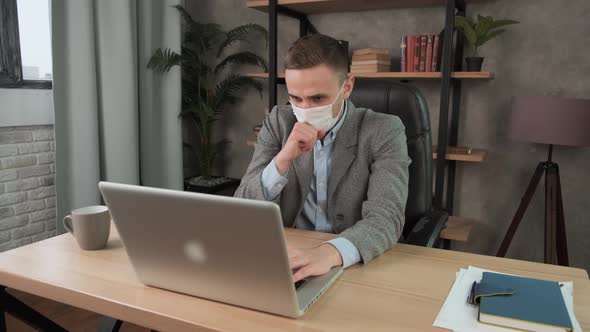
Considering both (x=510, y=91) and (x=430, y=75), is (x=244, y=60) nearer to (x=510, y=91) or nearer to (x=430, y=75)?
(x=430, y=75)

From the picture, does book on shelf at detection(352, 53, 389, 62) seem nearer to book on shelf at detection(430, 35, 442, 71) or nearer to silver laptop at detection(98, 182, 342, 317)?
book on shelf at detection(430, 35, 442, 71)

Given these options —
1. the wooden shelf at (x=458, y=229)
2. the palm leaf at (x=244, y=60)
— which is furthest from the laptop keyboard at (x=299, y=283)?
the palm leaf at (x=244, y=60)

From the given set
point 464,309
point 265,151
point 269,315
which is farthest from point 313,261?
point 265,151

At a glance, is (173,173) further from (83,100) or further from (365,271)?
(365,271)

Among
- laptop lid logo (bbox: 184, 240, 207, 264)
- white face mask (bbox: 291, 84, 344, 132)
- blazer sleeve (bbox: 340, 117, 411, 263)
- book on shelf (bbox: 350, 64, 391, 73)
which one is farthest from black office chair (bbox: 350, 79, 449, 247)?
book on shelf (bbox: 350, 64, 391, 73)

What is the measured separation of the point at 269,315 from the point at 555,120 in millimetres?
1842

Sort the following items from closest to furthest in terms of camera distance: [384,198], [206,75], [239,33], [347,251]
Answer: [347,251] < [384,198] < [239,33] < [206,75]

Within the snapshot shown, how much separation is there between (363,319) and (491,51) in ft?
7.43

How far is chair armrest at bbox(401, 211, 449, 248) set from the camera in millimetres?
1209

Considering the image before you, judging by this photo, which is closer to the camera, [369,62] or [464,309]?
[464,309]

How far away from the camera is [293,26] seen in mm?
3084

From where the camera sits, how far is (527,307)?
2.39 feet

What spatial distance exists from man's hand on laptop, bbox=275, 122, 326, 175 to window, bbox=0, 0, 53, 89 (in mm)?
1812

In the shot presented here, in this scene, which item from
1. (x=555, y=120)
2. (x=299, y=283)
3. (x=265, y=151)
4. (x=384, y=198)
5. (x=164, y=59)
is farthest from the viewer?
(x=164, y=59)
